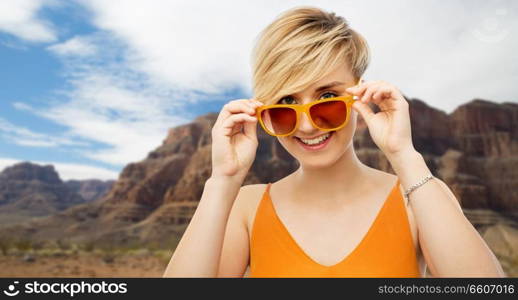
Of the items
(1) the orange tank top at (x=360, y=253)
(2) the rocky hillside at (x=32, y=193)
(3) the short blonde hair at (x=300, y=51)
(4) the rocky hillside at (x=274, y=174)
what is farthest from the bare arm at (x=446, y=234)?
(2) the rocky hillside at (x=32, y=193)

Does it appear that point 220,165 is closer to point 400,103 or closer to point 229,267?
point 229,267

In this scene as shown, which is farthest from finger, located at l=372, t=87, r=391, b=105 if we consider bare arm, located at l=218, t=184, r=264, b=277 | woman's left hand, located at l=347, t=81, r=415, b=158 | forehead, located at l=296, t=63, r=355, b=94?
bare arm, located at l=218, t=184, r=264, b=277

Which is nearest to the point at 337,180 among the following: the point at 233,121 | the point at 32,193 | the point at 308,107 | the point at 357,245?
the point at 357,245

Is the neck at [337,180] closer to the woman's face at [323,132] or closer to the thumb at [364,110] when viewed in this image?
the woman's face at [323,132]

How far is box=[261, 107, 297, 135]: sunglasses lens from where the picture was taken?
7.73ft

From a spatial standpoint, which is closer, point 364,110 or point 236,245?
point 364,110

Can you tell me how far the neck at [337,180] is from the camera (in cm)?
257

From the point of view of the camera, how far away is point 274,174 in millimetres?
78250

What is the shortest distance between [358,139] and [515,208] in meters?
27.6

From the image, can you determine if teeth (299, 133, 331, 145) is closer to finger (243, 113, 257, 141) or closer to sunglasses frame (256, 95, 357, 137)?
sunglasses frame (256, 95, 357, 137)

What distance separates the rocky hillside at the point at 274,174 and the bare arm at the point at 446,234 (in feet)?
190

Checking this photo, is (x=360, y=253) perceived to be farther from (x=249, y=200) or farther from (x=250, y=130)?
(x=250, y=130)

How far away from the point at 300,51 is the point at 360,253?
1.13 m

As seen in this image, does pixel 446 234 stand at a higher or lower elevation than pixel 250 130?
lower
